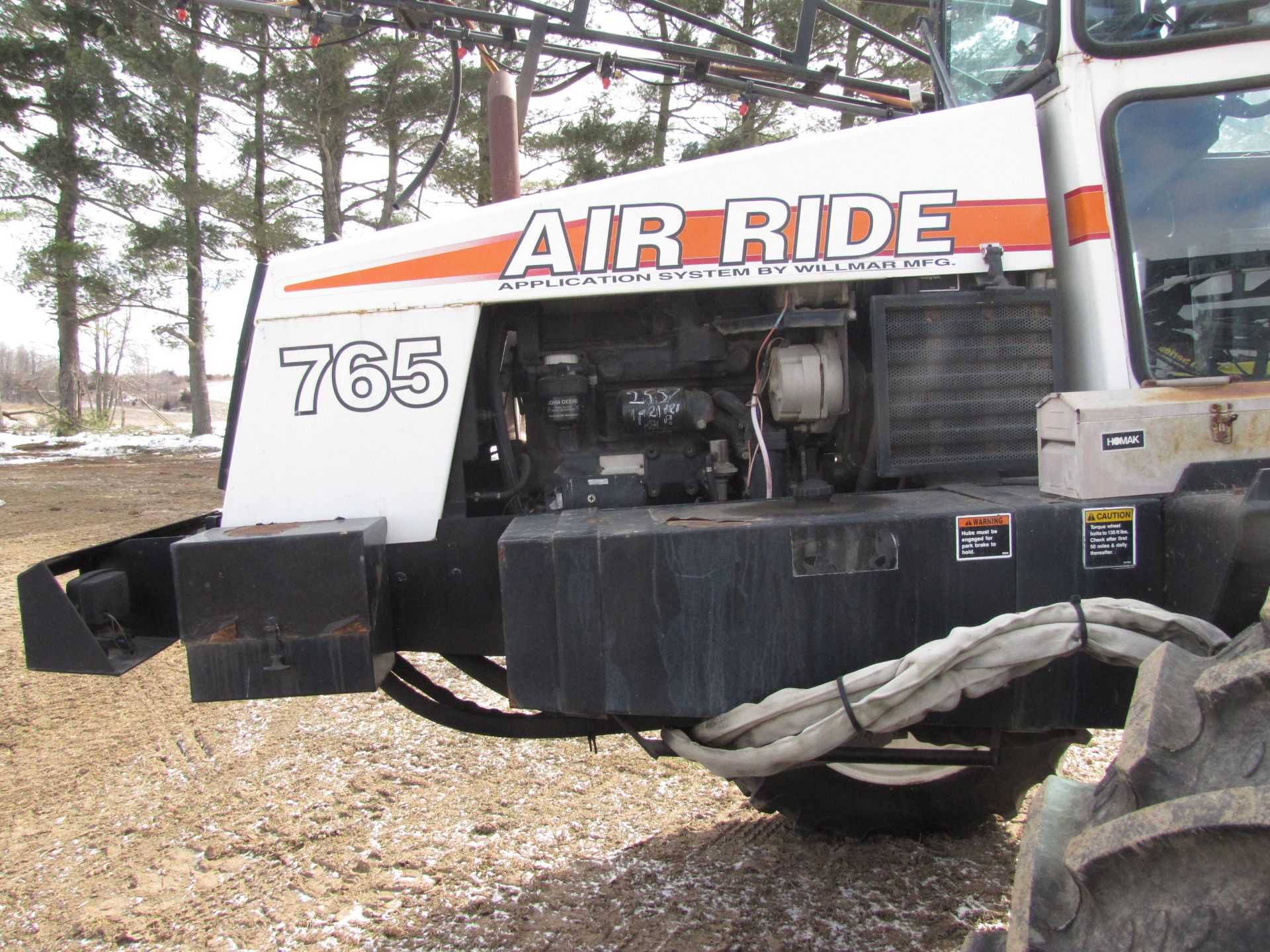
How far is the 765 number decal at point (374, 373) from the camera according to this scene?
215cm

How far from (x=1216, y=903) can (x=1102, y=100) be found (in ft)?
5.68

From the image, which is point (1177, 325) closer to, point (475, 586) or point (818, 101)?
point (475, 586)

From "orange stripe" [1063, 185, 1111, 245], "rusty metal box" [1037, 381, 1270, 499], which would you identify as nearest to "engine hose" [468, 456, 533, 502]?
"rusty metal box" [1037, 381, 1270, 499]

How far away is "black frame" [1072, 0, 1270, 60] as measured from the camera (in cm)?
200

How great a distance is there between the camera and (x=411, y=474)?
216cm

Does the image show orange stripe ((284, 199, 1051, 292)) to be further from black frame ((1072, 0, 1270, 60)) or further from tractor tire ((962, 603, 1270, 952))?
tractor tire ((962, 603, 1270, 952))

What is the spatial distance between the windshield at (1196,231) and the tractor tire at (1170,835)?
1.00 metres

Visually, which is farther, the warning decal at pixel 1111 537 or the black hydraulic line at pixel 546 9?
the black hydraulic line at pixel 546 9

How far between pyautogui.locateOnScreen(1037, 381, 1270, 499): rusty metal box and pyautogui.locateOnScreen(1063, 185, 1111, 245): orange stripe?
1.59ft

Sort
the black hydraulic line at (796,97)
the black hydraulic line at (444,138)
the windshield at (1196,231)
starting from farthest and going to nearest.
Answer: the black hydraulic line at (796,97)
the black hydraulic line at (444,138)
the windshield at (1196,231)

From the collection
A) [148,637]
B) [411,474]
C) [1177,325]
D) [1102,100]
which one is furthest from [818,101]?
[148,637]

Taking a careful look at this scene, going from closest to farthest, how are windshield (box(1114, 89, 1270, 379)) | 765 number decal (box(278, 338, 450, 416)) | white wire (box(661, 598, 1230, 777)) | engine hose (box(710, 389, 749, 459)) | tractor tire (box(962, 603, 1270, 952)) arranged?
1. tractor tire (box(962, 603, 1270, 952))
2. white wire (box(661, 598, 1230, 777))
3. windshield (box(1114, 89, 1270, 379))
4. 765 number decal (box(278, 338, 450, 416))
5. engine hose (box(710, 389, 749, 459))

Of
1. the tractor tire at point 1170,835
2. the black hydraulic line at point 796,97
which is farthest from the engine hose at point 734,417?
the black hydraulic line at point 796,97

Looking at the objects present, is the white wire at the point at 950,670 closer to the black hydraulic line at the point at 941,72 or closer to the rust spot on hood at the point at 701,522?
the rust spot on hood at the point at 701,522
